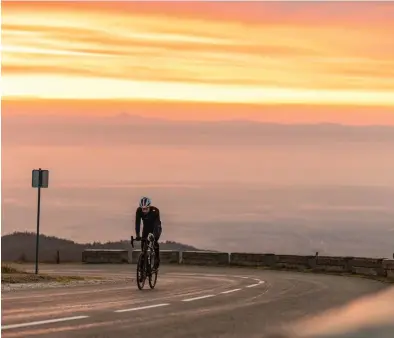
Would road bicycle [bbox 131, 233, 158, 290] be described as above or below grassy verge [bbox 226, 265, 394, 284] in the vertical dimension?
above

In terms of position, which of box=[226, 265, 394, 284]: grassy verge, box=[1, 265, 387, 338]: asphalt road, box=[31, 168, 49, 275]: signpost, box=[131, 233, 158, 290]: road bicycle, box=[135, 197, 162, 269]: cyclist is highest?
box=[31, 168, 49, 275]: signpost

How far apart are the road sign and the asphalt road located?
660 cm

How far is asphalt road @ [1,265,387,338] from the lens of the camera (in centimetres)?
1331

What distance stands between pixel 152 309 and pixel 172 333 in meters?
3.72

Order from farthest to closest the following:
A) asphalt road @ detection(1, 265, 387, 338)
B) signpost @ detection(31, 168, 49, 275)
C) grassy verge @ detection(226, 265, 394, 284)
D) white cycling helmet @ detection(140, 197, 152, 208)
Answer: grassy verge @ detection(226, 265, 394, 284)
signpost @ detection(31, 168, 49, 275)
white cycling helmet @ detection(140, 197, 152, 208)
asphalt road @ detection(1, 265, 387, 338)

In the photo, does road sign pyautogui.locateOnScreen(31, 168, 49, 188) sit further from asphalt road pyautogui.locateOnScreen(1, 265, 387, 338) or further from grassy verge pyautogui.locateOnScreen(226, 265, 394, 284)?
grassy verge pyautogui.locateOnScreen(226, 265, 394, 284)

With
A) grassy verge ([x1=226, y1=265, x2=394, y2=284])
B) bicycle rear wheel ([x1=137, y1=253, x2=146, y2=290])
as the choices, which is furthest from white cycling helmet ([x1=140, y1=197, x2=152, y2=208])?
grassy verge ([x1=226, y1=265, x2=394, y2=284])

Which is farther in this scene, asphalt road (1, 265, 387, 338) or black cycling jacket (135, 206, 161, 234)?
black cycling jacket (135, 206, 161, 234)

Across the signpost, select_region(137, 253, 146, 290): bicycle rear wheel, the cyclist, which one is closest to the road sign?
the signpost

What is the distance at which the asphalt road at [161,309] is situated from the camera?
13312 mm

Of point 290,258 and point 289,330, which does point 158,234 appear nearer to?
point 289,330

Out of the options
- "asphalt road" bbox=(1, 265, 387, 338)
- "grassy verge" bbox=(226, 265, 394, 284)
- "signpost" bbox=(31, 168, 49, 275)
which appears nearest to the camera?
"asphalt road" bbox=(1, 265, 387, 338)

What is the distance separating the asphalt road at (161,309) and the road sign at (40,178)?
6.60 meters

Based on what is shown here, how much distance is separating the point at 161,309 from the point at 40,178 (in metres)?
14.1
